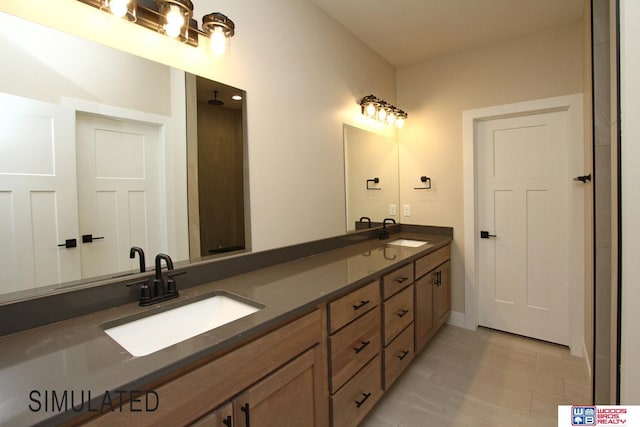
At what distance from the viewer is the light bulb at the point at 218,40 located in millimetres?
1495

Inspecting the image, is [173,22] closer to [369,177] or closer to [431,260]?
[369,177]

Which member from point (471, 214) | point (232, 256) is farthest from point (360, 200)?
point (232, 256)

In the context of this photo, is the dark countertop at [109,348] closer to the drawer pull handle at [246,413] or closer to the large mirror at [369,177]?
the drawer pull handle at [246,413]

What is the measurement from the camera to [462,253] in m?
2.95

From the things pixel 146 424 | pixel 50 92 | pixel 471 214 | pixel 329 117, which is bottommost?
pixel 146 424

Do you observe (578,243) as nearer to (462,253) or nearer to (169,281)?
(462,253)

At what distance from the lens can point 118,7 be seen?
47.2 inches

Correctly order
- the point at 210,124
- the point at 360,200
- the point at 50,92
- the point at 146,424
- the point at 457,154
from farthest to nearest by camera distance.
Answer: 1. the point at 457,154
2. the point at 360,200
3. the point at 210,124
4. the point at 50,92
5. the point at 146,424

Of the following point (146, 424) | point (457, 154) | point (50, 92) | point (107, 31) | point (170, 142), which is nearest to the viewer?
point (146, 424)

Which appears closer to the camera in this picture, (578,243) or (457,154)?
(578,243)

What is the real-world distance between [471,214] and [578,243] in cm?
80

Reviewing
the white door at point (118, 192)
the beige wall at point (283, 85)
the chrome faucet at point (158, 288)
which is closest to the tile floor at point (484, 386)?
the beige wall at point (283, 85)

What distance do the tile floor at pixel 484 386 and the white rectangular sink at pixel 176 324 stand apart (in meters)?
1.11

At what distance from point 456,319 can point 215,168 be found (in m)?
2.66
